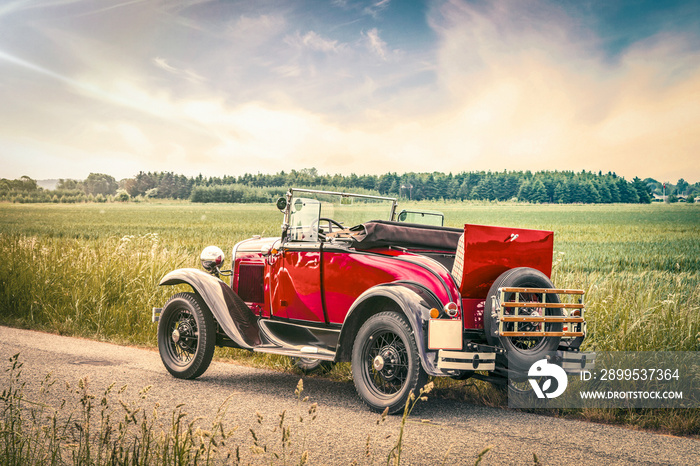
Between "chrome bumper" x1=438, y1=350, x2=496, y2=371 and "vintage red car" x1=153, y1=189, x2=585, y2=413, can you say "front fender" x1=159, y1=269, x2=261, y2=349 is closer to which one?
"vintage red car" x1=153, y1=189, x2=585, y2=413

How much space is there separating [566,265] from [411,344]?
16.0 m

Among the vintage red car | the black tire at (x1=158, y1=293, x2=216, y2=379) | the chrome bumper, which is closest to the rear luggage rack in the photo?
the vintage red car

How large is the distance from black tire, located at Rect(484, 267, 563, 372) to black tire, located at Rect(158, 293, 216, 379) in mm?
2929

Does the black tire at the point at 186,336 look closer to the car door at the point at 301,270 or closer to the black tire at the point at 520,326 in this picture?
the car door at the point at 301,270

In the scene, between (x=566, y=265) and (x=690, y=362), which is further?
(x=566, y=265)

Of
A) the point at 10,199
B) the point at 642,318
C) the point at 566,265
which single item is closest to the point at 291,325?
the point at 642,318

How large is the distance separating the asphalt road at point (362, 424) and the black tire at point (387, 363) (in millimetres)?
191

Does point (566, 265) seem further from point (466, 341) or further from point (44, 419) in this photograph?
point (44, 419)

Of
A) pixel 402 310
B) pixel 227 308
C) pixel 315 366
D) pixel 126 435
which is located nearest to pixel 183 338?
pixel 227 308

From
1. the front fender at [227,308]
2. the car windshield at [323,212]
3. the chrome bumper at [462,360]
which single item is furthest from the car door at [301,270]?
the chrome bumper at [462,360]

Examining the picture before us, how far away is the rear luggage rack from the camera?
496 cm

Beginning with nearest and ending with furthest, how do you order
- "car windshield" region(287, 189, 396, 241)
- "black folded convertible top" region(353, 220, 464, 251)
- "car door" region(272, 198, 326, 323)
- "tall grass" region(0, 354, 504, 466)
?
"tall grass" region(0, 354, 504, 466), "black folded convertible top" region(353, 220, 464, 251), "car door" region(272, 198, 326, 323), "car windshield" region(287, 189, 396, 241)

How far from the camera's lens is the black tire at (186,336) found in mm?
6449

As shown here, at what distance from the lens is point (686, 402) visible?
573cm
